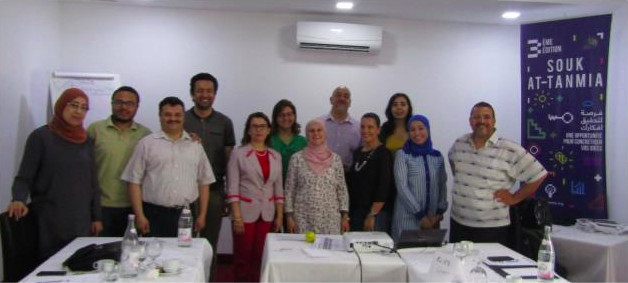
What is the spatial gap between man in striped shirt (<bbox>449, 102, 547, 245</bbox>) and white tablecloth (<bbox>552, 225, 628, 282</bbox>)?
708mm

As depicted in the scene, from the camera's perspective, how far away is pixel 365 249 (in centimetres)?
256

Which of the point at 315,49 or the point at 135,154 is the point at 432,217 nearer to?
the point at 135,154

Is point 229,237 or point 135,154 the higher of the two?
point 135,154

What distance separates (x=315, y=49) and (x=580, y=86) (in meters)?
2.36

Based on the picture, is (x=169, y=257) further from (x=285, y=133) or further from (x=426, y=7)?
(x=426, y=7)

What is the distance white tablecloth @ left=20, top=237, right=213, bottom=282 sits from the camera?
79.8 inches

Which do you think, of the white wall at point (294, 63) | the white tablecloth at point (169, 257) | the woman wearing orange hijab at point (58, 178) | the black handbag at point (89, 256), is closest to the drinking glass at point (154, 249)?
the white tablecloth at point (169, 257)

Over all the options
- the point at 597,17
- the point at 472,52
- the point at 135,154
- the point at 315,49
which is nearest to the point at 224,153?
the point at 135,154

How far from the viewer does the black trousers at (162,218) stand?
298 centimetres

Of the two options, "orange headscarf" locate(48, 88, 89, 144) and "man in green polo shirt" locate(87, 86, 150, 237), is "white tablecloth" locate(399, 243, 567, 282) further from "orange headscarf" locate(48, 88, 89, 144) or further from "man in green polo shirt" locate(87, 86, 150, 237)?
"orange headscarf" locate(48, 88, 89, 144)

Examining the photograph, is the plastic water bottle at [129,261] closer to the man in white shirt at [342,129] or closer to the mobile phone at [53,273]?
the mobile phone at [53,273]

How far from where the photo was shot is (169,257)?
234cm

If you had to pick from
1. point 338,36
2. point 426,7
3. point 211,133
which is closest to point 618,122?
point 426,7

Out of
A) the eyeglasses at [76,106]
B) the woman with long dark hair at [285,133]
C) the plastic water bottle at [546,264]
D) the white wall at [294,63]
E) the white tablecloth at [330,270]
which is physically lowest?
the white tablecloth at [330,270]
